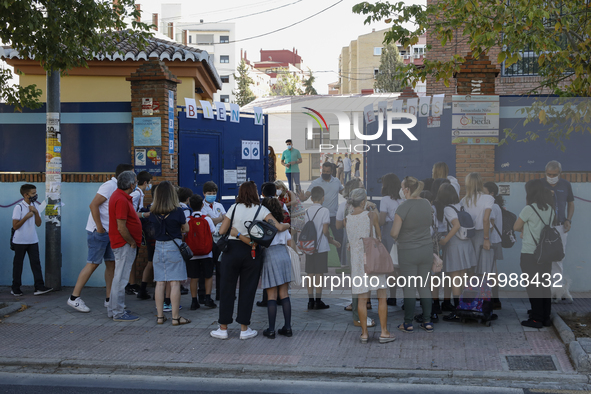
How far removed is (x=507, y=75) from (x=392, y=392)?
13.0 metres

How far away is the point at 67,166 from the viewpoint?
9.66m

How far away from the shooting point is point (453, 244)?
727 cm

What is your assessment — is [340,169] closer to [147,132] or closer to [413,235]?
[413,235]

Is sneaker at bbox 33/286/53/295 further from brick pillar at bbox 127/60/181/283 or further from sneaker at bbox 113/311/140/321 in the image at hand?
Answer: sneaker at bbox 113/311/140/321

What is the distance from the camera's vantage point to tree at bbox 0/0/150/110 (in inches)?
296

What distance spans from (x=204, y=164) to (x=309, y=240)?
4.41m

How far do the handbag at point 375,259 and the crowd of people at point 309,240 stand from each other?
68 millimetres

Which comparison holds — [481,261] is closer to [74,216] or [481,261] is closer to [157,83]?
[157,83]

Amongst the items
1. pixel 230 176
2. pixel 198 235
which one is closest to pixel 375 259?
pixel 198 235

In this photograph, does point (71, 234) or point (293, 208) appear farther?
point (71, 234)

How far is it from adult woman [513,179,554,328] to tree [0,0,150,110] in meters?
6.44

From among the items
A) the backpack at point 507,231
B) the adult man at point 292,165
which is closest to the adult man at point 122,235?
the backpack at point 507,231

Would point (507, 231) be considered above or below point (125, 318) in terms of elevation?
above

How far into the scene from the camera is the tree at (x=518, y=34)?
21.9 ft
